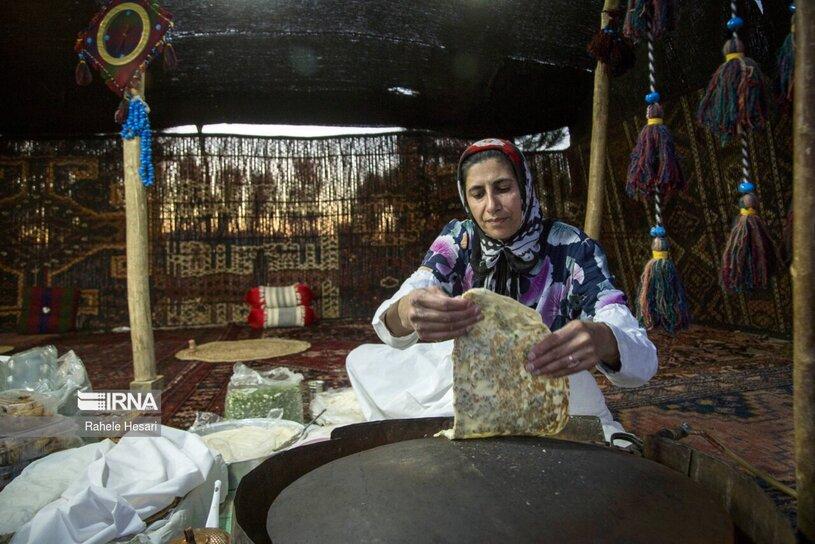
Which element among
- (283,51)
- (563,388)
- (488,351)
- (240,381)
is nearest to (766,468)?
(563,388)

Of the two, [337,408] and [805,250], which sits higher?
[805,250]

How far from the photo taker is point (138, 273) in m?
3.35

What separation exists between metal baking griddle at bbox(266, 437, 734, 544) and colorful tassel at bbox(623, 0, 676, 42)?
42.9 inches

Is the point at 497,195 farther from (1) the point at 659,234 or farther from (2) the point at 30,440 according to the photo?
(2) the point at 30,440

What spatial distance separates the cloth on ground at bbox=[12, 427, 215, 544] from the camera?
4.87ft

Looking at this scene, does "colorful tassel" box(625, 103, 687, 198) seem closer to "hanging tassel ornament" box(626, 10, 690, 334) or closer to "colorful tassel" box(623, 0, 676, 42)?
"hanging tassel ornament" box(626, 10, 690, 334)

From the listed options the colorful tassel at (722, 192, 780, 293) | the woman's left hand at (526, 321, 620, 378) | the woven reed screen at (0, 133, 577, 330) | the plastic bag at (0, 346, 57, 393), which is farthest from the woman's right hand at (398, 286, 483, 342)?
the woven reed screen at (0, 133, 577, 330)

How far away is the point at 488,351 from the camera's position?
1156 millimetres

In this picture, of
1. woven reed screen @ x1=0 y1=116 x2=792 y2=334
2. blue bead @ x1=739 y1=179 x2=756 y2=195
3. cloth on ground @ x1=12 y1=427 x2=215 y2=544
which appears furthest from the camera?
woven reed screen @ x1=0 y1=116 x2=792 y2=334

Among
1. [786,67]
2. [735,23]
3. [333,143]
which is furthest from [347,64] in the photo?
[786,67]

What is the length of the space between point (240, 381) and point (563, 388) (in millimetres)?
2077

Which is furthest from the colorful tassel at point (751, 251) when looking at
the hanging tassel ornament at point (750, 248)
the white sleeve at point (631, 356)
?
the white sleeve at point (631, 356)

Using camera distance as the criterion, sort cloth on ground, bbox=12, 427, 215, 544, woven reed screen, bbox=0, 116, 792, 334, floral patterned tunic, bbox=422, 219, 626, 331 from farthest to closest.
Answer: woven reed screen, bbox=0, 116, 792, 334, floral patterned tunic, bbox=422, 219, 626, 331, cloth on ground, bbox=12, 427, 215, 544

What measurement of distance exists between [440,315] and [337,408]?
193 cm
